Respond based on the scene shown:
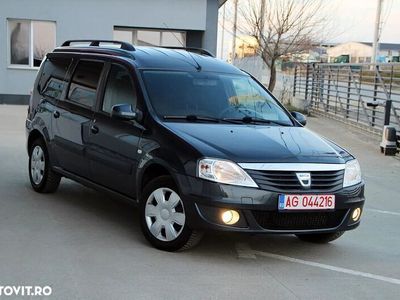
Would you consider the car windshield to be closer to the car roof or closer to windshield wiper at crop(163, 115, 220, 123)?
windshield wiper at crop(163, 115, 220, 123)

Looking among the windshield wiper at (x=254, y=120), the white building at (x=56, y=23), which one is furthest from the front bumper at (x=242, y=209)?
the white building at (x=56, y=23)

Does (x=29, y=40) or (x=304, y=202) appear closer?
(x=304, y=202)

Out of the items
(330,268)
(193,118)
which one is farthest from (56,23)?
(330,268)

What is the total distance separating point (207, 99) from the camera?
6.30 m

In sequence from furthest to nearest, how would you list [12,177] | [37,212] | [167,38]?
[167,38], [12,177], [37,212]

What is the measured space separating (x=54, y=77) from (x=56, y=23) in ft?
43.6

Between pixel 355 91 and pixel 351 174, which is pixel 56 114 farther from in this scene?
pixel 355 91

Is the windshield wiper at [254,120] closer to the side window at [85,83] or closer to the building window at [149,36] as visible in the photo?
the side window at [85,83]

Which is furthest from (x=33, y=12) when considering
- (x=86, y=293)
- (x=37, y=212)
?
(x=86, y=293)

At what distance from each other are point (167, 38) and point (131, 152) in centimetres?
1686

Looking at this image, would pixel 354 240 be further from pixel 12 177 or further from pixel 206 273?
pixel 12 177

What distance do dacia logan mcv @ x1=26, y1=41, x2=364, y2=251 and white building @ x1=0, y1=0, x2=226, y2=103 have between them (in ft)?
43.1

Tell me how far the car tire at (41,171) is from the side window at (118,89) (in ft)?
4.73

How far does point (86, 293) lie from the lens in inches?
174
